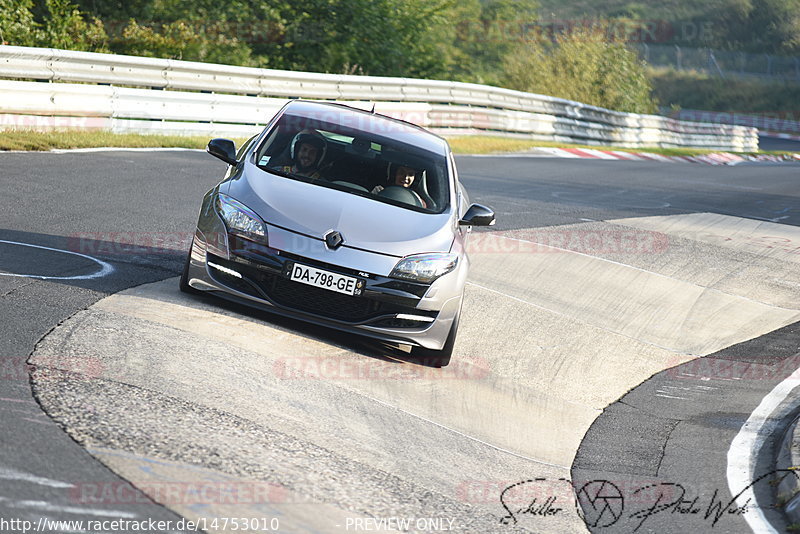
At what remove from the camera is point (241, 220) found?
7047 millimetres

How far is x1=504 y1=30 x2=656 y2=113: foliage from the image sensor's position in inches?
1508

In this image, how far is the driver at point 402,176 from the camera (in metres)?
7.95

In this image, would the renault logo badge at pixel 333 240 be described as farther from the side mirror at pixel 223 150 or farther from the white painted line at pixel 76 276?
the white painted line at pixel 76 276

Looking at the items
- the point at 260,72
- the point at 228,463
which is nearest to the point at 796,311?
the point at 228,463

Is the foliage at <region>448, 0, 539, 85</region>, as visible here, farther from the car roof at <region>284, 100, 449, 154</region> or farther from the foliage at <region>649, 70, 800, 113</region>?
the car roof at <region>284, 100, 449, 154</region>

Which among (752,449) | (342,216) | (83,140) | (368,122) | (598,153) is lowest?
(598,153)

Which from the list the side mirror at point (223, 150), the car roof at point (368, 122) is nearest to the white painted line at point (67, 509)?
the side mirror at point (223, 150)

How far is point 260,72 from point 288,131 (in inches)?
484

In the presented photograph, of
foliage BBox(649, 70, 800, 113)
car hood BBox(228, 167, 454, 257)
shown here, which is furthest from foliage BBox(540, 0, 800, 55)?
car hood BBox(228, 167, 454, 257)

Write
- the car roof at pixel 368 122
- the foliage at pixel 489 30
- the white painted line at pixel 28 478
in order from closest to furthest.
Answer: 1. the white painted line at pixel 28 478
2. the car roof at pixel 368 122
3. the foliage at pixel 489 30

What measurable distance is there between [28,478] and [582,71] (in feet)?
122

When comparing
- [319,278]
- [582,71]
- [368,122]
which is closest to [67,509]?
[319,278]

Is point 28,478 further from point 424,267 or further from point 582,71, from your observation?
point 582,71

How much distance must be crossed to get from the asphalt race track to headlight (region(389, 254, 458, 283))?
0.69 m
